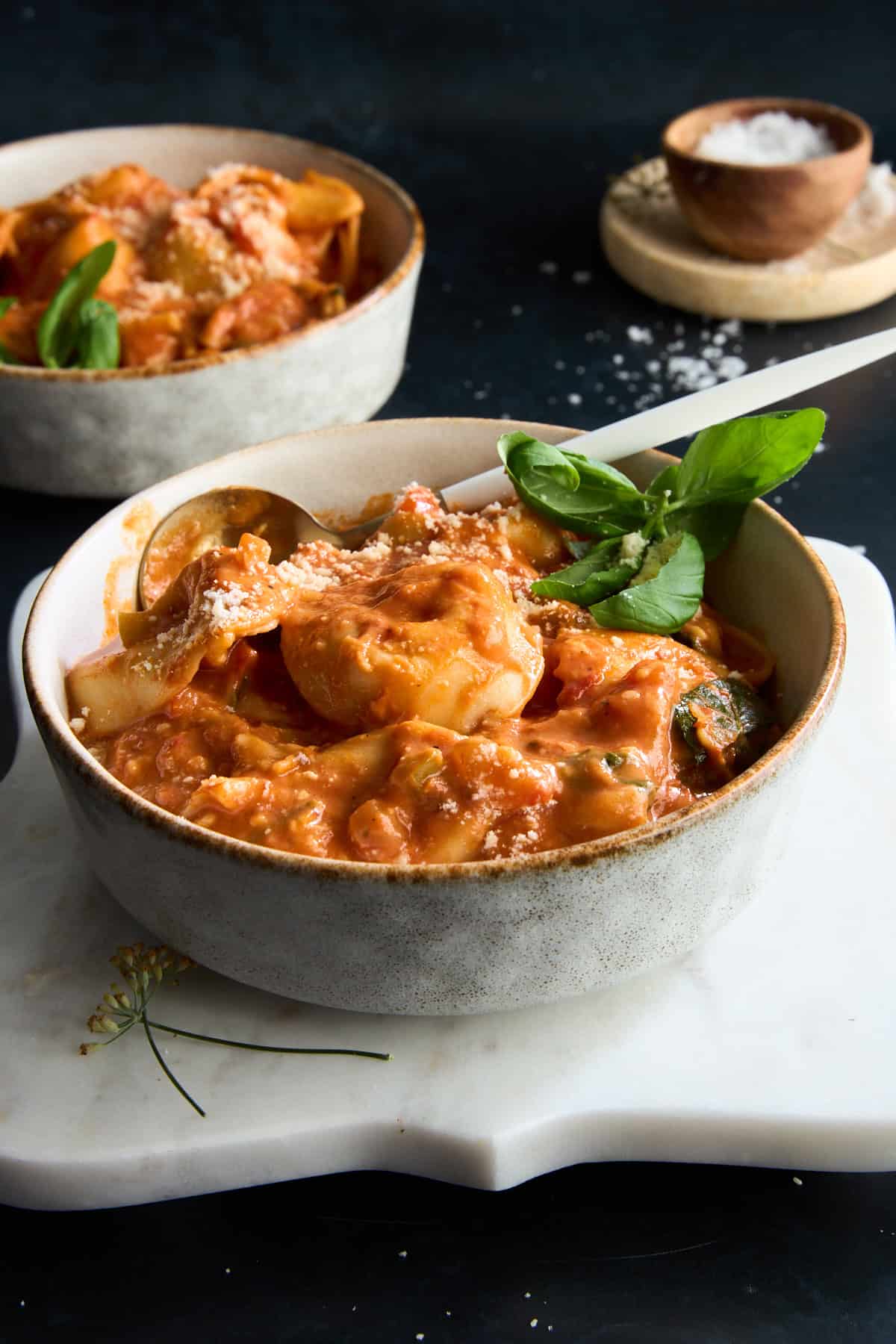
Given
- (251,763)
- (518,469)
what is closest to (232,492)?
(518,469)

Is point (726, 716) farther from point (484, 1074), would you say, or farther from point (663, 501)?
point (484, 1074)

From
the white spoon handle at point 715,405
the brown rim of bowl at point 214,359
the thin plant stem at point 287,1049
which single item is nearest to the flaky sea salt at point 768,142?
the brown rim of bowl at point 214,359

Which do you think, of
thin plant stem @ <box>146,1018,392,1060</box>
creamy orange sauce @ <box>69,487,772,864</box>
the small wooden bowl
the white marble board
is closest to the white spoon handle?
creamy orange sauce @ <box>69,487,772,864</box>

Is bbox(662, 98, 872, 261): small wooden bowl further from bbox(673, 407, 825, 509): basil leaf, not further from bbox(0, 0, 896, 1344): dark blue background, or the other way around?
bbox(673, 407, 825, 509): basil leaf

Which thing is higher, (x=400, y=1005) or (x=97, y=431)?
(x=400, y=1005)

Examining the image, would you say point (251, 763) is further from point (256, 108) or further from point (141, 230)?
point (256, 108)

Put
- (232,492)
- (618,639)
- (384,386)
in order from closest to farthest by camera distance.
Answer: (618,639) → (232,492) → (384,386)

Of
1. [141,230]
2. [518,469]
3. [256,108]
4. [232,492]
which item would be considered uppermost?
[518,469]
